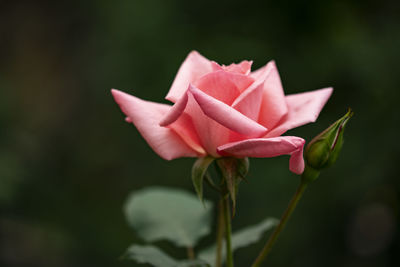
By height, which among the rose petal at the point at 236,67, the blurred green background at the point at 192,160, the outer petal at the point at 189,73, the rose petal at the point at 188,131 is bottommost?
the blurred green background at the point at 192,160

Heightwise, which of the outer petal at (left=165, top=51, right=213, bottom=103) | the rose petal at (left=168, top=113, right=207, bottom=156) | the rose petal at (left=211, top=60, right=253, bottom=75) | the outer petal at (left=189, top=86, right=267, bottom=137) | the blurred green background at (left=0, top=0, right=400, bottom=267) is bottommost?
the blurred green background at (left=0, top=0, right=400, bottom=267)

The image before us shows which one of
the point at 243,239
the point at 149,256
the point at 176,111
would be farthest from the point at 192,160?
the point at 176,111

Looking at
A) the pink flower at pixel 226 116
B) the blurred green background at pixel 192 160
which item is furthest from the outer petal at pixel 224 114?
the blurred green background at pixel 192 160

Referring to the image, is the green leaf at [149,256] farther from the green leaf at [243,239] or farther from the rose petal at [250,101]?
the rose petal at [250,101]

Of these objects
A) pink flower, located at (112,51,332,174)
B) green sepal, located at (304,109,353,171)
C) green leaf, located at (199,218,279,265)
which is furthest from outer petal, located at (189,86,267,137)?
green leaf, located at (199,218,279,265)

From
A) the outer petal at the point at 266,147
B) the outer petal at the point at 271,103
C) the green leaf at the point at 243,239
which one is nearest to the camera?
the outer petal at the point at 266,147

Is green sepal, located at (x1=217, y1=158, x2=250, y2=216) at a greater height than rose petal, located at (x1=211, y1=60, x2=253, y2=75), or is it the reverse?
rose petal, located at (x1=211, y1=60, x2=253, y2=75)

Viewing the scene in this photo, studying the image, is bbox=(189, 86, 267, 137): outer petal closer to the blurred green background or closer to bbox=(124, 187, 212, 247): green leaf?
bbox=(124, 187, 212, 247): green leaf
